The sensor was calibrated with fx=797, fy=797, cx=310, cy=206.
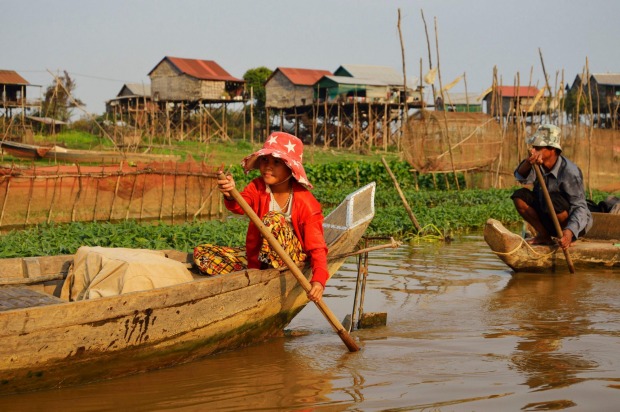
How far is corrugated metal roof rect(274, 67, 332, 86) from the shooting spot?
39.5 metres

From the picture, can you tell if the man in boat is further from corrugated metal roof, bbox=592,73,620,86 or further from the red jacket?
corrugated metal roof, bbox=592,73,620,86

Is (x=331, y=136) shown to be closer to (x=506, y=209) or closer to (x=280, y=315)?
(x=506, y=209)

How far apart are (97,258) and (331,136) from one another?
3562cm

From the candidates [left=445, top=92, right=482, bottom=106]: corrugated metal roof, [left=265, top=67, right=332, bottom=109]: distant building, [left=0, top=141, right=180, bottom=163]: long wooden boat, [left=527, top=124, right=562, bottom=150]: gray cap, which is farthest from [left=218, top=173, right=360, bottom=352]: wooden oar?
[left=445, top=92, right=482, bottom=106]: corrugated metal roof

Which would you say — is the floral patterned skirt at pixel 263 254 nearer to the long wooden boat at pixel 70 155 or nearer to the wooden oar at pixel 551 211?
the wooden oar at pixel 551 211

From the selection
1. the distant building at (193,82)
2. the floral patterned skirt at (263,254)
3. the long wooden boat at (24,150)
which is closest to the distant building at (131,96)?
the distant building at (193,82)

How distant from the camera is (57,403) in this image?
4086 millimetres

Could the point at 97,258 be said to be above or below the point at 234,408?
above

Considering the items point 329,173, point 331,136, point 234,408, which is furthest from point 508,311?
point 331,136

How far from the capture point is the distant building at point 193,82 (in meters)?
39.6

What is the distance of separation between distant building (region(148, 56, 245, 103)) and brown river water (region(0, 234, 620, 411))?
33.1 m

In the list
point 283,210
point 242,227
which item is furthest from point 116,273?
point 242,227

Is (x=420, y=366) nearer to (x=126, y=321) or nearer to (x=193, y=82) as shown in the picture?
(x=126, y=321)

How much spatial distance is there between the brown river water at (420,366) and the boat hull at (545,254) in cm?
64
